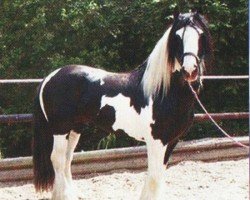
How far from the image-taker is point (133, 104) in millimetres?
3629

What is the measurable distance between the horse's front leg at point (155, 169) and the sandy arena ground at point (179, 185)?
569mm

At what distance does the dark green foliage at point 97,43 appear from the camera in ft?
24.7

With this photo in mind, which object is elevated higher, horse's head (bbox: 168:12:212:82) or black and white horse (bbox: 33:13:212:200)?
horse's head (bbox: 168:12:212:82)

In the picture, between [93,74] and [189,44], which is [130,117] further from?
[189,44]

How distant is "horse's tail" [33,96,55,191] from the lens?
404cm

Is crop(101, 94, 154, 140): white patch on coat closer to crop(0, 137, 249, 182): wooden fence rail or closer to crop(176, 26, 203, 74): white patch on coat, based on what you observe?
crop(176, 26, 203, 74): white patch on coat

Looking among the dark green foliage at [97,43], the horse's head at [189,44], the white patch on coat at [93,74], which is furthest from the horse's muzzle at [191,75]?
the dark green foliage at [97,43]

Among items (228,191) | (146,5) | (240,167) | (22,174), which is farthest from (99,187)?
(146,5)

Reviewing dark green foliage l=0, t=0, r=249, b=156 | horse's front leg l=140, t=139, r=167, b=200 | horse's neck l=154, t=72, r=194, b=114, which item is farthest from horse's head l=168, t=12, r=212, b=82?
dark green foliage l=0, t=0, r=249, b=156

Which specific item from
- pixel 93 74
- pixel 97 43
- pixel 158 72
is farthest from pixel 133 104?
pixel 97 43

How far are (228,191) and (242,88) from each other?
3678 mm

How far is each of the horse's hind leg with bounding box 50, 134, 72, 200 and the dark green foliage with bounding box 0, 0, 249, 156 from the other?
10.9 feet

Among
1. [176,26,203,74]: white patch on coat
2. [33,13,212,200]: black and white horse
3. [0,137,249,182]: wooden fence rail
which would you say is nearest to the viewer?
[176,26,203,74]: white patch on coat

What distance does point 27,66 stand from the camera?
8023mm
